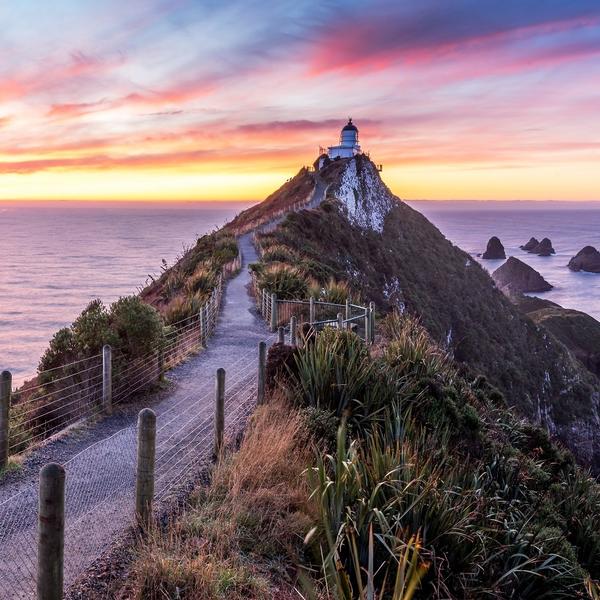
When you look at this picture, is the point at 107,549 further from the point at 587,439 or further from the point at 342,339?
the point at 587,439

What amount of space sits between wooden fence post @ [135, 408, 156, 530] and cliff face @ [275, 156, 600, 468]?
2719cm

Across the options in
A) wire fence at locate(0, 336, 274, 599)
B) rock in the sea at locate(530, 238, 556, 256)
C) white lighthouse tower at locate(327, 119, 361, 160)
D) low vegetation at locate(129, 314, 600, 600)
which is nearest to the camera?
low vegetation at locate(129, 314, 600, 600)

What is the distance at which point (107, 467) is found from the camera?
23.7 ft

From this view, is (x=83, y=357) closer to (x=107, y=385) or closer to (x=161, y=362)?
(x=161, y=362)

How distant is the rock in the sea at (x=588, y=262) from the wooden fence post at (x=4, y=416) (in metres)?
134

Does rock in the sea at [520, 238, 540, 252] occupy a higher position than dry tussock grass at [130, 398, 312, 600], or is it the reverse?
dry tussock grass at [130, 398, 312, 600]

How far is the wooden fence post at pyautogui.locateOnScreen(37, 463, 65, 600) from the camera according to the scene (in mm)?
3832

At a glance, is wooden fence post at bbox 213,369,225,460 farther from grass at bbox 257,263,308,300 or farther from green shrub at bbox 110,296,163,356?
grass at bbox 257,263,308,300

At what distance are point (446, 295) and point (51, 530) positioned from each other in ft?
168

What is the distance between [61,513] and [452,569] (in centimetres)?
321

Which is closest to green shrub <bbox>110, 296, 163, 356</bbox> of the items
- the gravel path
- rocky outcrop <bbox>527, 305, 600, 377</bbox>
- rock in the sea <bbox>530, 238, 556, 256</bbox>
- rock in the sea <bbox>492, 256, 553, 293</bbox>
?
the gravel path

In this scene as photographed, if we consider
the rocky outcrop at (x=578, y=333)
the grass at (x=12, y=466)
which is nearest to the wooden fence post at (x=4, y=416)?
the grass at (x=12, y=466)

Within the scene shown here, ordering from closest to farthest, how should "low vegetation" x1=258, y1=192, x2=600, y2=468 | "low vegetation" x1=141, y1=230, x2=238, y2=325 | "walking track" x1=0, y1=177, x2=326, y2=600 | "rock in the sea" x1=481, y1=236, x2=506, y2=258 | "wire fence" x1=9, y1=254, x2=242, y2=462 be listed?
"walking track" x1=0, y1=177, x2=326, y2=600, "wire fence" x1=9, y1=254, x2=242, y2=462, "low vegetation" x1=141, y1=230, x2=238, y2=325, "low vegetation" x1=258, y1=192, x2=600, y2=468, "rock in the sea" x1=481, y1=236, x2=506, y2=258

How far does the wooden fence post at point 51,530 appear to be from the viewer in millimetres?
3832
